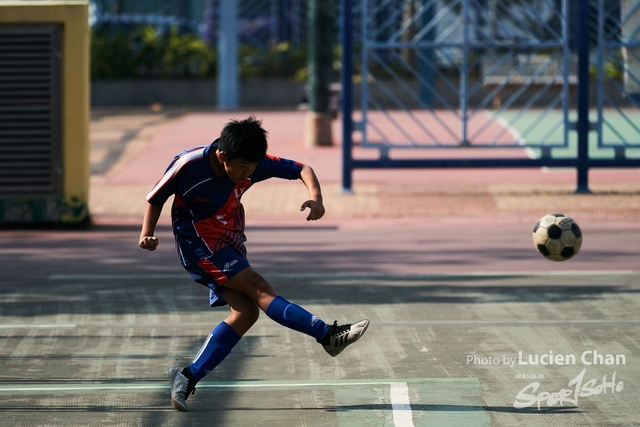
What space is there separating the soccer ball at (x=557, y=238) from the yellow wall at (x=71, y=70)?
6.80 m

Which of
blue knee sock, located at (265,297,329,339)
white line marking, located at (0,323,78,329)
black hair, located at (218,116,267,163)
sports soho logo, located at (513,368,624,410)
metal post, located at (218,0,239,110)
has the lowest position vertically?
sports soho logo, located at (513,368,624,410)

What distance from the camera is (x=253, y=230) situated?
13.1 m

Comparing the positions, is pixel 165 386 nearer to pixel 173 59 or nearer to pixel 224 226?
pixel 224 226

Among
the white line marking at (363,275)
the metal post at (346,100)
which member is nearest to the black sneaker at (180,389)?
the white line marking at (363,275)

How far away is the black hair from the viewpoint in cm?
531

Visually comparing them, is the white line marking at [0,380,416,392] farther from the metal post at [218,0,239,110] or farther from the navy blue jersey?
the metal post at [218,0,239,110]

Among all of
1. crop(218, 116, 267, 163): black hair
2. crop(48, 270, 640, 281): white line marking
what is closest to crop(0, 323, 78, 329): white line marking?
crop(48, 270, 640, 281): white line marking

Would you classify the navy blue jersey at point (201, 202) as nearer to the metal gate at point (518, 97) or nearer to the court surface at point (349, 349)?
the court surface at point (349, 349)

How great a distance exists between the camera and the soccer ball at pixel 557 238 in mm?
7688

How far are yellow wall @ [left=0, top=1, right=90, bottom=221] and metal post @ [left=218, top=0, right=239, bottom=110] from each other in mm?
19401

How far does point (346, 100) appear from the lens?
15609 mm

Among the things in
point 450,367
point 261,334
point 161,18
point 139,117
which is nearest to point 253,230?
point 261,334

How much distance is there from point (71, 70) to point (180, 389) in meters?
7.99

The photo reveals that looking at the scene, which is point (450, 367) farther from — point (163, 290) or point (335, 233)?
point (335, 233)
